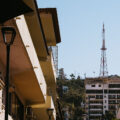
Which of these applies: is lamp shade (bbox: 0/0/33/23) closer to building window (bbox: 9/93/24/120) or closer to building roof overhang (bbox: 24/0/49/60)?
building roof overhang (bbox: 24/0/49/60)

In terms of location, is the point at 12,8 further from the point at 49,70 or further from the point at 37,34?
the point at 49,70

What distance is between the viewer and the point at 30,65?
19406mm

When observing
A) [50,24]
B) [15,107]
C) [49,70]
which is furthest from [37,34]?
[49,70]

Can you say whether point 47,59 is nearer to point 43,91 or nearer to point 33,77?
point 43,91

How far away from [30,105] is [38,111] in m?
3.51

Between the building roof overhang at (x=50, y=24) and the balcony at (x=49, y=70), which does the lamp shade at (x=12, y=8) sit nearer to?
the building roof overhang at (x=50, y=24)

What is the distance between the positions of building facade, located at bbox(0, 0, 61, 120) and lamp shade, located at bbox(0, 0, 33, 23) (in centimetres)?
304

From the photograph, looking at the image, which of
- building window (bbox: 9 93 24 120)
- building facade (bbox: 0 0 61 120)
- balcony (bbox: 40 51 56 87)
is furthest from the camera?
balcony (bbox: 40 51 56 87)

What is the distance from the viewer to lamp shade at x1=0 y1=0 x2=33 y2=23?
10430 mm

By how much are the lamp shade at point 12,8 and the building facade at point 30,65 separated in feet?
9.99

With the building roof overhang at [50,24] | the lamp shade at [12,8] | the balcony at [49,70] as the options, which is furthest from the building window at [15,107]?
the lamp shade at [12,8]

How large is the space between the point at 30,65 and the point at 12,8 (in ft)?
28.7

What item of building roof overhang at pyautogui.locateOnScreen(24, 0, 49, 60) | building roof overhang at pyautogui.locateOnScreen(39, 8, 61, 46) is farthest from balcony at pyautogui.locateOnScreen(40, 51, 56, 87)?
building roof overhang at pyautogui.locateOnScreen(39, 8, 61, 46)

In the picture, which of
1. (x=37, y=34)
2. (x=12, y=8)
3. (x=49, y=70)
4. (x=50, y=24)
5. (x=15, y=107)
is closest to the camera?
(x=12, y=8)
